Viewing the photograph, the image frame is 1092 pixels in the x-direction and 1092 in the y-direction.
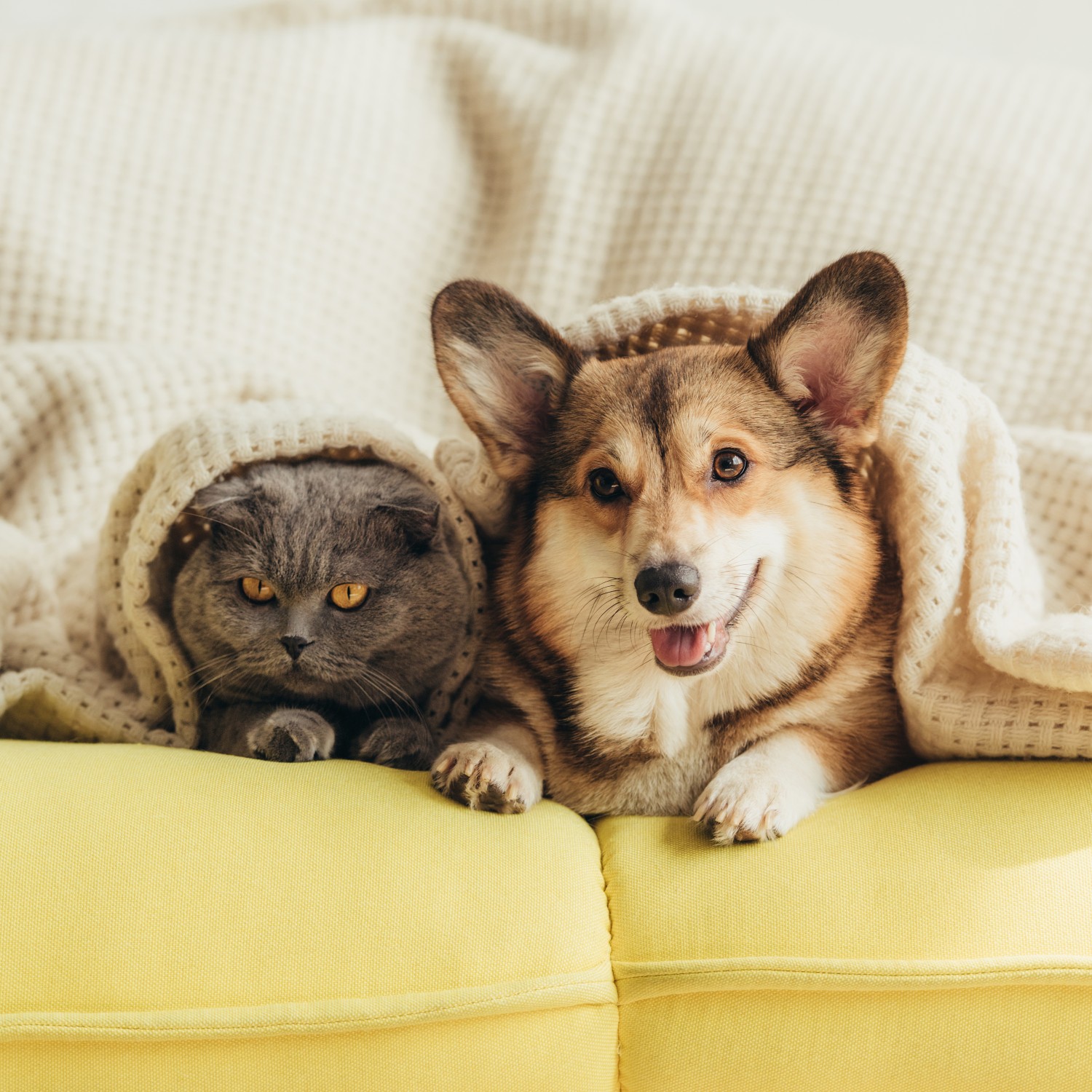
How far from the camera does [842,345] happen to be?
1334 millimetres

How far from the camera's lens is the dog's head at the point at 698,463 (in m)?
1.26

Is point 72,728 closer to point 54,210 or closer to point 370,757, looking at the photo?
point 370,757

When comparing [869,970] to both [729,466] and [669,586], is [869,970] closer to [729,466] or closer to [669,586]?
[669,586]

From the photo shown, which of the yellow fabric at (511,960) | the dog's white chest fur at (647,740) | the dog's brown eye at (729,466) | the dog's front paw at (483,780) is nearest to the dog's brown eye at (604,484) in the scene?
the dog's brown eye at (729,466)

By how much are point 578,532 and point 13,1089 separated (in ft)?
2.90

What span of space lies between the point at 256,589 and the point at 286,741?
23cm

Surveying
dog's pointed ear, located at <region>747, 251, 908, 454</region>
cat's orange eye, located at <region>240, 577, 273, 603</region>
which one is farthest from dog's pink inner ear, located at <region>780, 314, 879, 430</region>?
cat's orange eye, located at <region>240, 577, 273, 603</region>

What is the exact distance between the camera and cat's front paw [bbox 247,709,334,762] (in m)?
1.39

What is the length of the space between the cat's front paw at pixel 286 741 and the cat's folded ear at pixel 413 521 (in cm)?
31

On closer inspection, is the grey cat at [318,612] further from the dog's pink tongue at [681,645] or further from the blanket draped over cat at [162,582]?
the dog's pink tongue at [681,645]

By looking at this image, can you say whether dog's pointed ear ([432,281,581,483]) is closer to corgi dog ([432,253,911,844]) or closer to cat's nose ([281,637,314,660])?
corgi dog ([432,253,911,844])

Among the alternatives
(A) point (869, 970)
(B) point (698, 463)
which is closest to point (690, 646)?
(B) point (698, 463)

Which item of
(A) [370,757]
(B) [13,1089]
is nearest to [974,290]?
(A) [370,757]

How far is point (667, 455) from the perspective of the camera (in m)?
1.29
